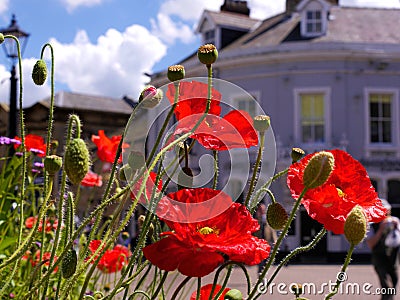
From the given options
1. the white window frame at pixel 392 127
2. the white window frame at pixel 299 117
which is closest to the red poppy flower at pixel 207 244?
the white window frame at pixel 299 117

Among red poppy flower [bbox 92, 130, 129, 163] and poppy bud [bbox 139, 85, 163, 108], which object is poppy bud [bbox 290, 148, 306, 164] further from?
red poppy flower [bbox 92, 130, 129, 163]

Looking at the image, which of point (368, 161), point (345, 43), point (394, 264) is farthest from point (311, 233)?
point (394, 264)

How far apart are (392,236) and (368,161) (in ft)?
33.0

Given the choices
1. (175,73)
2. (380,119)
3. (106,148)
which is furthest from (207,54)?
(380,119)

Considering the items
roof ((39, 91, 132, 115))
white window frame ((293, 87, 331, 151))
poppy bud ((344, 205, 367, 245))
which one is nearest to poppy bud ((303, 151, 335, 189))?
poppy bud ((344, 205, 367, 245))

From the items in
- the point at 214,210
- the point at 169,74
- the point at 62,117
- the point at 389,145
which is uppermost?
the point at 62,117

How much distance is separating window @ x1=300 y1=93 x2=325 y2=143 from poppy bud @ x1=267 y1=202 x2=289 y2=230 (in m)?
15.3

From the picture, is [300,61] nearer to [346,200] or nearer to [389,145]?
[389,145]

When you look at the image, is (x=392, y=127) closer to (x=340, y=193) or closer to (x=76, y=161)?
(x=340, y=193)

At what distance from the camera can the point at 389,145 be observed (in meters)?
15.9

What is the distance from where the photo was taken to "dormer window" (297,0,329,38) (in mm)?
16703

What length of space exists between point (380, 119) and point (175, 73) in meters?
15.8

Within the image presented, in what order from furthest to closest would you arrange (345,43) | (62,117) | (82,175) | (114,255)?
1. (62,117)
2. (345,43)
3. (114,255)
4. (82,175)

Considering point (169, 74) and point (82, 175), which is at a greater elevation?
point (169, 74)
